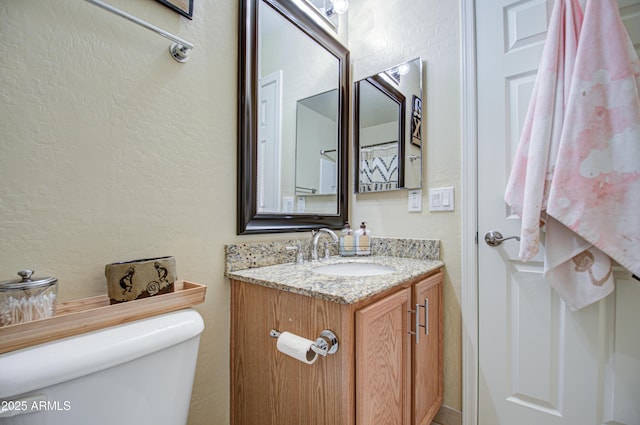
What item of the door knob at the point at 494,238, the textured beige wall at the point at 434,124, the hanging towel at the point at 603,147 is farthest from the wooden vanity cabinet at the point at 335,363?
the hanging towel at the point at 603,147

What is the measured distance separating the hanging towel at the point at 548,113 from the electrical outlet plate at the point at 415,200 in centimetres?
49

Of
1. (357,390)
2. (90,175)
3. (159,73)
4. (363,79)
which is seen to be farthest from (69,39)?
(363,79)

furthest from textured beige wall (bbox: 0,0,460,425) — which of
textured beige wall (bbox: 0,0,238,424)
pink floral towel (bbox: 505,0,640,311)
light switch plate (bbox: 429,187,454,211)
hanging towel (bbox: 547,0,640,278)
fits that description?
hanging towel (bbox: 547,0,640,278)

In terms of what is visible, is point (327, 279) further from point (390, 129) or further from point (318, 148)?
point (390, 129)

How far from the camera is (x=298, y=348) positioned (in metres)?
0.76

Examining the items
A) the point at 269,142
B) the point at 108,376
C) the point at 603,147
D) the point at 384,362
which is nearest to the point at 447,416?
the point at 384,362

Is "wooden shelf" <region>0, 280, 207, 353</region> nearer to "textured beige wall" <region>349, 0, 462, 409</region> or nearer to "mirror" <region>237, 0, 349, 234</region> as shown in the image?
"mirror" <region>237, 0, 349, 234</region>

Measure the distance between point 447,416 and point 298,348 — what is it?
1.06 metres

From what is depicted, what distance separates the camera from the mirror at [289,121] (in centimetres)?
115

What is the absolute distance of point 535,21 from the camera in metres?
1.17

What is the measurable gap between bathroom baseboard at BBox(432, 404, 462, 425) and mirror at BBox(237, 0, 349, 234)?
105 cm

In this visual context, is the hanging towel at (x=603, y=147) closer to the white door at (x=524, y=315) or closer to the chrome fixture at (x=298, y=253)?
the white door at (x=524, y=315)

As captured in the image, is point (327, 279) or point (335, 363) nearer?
point (335, 363)

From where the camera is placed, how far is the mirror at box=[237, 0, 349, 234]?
115cm
